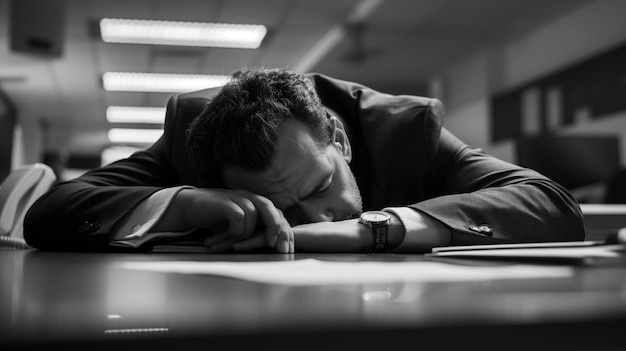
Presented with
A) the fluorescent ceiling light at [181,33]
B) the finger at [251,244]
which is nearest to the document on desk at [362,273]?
the finger at [251,244]

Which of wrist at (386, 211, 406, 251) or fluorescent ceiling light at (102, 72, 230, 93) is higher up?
fluorescent ceiling light at (102, 72, 230, 93)

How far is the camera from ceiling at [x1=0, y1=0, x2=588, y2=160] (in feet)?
16.0

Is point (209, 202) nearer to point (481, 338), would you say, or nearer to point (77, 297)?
point (77, 297)

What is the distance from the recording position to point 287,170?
1021 mm

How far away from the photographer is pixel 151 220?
3.19ft

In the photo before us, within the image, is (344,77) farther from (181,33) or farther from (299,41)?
(181,33)

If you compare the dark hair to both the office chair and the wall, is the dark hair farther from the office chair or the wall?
the wall

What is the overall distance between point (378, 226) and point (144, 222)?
38 cm

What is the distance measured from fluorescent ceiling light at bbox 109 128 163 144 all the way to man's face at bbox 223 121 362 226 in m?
9.35

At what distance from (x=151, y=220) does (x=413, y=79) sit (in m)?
6.49

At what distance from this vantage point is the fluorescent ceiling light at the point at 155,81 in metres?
6.98

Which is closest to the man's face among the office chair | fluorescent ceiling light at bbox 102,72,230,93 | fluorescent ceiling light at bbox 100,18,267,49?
the office chair

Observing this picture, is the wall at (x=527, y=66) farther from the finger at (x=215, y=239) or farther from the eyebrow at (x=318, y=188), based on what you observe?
the finger at (x=215, y=239)

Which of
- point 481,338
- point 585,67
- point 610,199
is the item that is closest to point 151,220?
point 481,338
